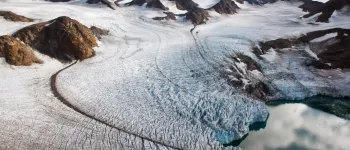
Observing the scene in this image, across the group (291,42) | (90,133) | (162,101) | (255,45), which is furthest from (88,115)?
(291,42)

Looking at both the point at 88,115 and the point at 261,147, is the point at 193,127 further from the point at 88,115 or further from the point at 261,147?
the point at 88,115

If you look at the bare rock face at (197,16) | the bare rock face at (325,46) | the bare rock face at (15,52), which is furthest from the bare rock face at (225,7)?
the bare rock face at (15,52)

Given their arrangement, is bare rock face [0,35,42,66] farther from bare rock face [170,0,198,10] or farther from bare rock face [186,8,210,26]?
bare rock face [170,0,198,10]

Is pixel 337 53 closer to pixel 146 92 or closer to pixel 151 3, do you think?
pixel 146 92

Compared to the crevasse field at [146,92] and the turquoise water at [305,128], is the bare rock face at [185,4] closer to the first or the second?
the crevasse field at [146,92]

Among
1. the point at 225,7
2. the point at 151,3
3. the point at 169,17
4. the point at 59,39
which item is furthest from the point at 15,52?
the point at 225,7

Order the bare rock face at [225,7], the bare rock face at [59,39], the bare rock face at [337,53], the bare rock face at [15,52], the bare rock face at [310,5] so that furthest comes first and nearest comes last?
1. the bare rock face at [310,5]
2. the bare rock face at [225,7]
3. the bare rock face at [337,53]
4. the bare rock face at [59,39]
5. the bare rock face at [15,52]
